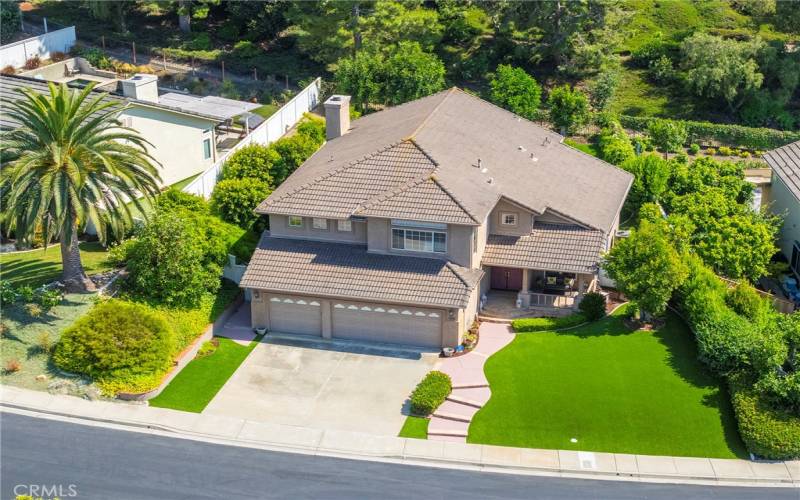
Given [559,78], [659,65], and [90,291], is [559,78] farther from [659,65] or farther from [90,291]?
[90,291]

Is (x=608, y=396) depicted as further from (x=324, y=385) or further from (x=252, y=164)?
(x=252, y=164)

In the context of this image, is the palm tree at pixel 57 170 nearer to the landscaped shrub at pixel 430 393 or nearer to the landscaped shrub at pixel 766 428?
the landscaped shrub at pixel 430 393

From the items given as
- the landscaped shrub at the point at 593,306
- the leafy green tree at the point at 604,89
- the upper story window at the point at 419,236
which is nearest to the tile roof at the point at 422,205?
the upper story window at the point at 419,236

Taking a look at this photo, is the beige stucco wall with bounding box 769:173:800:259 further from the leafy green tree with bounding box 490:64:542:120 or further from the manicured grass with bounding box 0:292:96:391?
the manicured grass with bounding box 0:292:96:391

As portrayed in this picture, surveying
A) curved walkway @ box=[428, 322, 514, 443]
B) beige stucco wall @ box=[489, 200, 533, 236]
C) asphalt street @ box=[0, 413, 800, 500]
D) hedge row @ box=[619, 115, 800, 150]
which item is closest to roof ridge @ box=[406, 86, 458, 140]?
beige stucco wall @ box=[489, 200, 533, 236]

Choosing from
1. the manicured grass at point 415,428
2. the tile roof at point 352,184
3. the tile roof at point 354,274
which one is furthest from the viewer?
the tile roof at point 352,184

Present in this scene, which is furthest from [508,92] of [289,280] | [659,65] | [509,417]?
[509,417]

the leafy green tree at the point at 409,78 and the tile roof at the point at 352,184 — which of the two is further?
the leafy green tree at the point at 409,78
